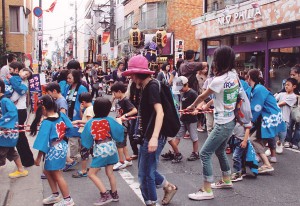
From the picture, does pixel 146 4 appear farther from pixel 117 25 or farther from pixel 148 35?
pixel 117 25

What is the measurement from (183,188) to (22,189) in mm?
2395

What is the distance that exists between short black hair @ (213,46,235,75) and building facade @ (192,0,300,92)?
31.0 feet

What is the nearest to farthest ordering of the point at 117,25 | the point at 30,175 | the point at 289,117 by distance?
the point at 30,175, the point at 289,117, the point at 117,25

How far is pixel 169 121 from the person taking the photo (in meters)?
4.31

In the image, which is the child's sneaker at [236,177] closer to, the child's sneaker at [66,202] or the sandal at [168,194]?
the sandal at [168,194]

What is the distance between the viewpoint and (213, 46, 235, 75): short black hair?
490 cm

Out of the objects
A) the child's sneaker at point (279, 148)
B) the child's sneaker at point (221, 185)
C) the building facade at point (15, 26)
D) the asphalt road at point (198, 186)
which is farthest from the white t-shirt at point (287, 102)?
the building facade at point (15, 26)

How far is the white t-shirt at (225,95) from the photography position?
4.85m

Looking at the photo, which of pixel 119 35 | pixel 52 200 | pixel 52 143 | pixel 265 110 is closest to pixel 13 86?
pixel 52 143

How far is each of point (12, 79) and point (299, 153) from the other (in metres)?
5.82

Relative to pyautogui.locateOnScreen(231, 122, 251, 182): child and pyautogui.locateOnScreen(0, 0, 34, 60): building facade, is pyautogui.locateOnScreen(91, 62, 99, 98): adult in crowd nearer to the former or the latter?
pyautogui.locateOnScreen(0, 0, 34, 60): building facade

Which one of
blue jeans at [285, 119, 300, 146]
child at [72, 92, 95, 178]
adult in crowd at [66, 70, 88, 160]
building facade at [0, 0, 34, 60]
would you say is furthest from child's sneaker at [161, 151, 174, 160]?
building facade at [0, 0, 34, 60]

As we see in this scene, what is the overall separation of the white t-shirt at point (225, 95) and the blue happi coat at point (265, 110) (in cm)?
144

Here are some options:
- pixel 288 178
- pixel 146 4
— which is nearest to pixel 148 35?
pixel 146 4
